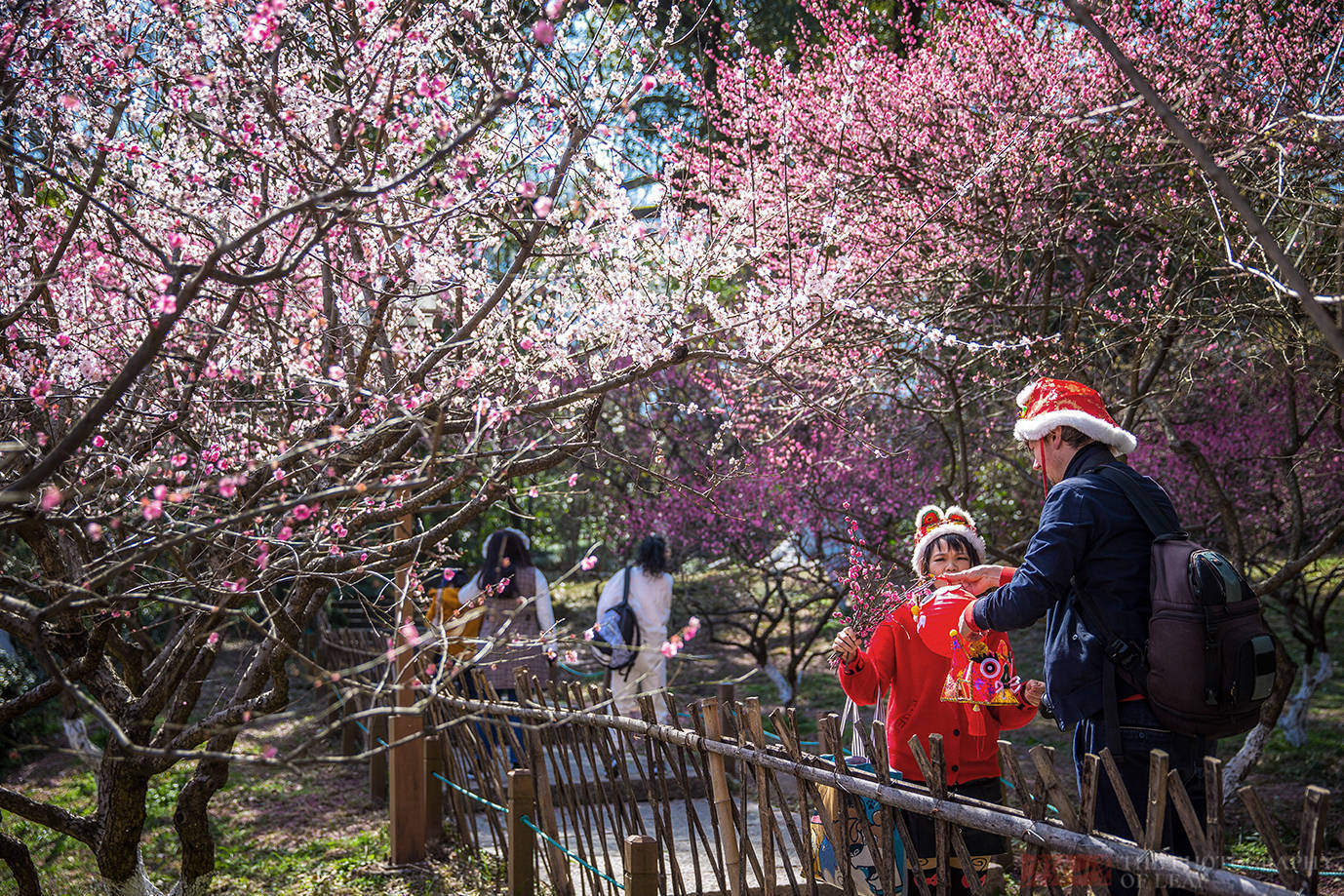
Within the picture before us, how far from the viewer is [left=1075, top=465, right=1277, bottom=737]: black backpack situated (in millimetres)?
2545

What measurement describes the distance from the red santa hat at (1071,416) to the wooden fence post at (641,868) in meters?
1.78

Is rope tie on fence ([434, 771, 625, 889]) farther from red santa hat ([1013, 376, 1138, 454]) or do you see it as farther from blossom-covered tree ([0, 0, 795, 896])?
red santa hat ([1013, 376, 1138, 454])

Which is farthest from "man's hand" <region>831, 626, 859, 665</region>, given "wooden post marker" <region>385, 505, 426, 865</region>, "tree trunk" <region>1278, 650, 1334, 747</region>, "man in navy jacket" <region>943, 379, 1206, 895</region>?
"tree trunk" <region>1278, 650, 1334, 747</region>

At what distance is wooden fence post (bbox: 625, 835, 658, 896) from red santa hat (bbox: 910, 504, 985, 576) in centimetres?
133

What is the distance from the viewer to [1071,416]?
120 inches

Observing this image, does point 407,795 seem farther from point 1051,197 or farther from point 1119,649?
point 1051,197

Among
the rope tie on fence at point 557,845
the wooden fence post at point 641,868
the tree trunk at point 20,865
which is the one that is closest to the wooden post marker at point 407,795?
the rope tie on fence at point 557,845

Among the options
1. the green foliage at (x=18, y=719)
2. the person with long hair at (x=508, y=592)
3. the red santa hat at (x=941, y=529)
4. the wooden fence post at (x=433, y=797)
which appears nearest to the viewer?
the red santa hat at (x=941, y=529)

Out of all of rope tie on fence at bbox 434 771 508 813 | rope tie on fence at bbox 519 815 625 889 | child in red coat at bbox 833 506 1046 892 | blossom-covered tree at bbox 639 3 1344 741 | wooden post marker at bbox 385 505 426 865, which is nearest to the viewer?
child in red coat at bbox 833 506 1046 892

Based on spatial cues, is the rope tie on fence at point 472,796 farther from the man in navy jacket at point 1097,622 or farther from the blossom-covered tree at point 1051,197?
the man in navy jacket at point 1097,622

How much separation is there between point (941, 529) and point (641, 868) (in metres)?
1.54

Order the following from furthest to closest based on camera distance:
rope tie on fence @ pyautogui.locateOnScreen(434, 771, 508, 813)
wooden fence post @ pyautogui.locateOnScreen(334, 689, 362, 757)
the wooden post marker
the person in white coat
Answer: wooden fence post @ pyautogui.locateOnScreen(334, 689, 362, 757), the person in white coat, the wooden post marker, rope tie on fence @ pyautogui.locateOnScreen(434, 771, 508, 813)

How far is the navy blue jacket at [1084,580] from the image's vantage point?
2756 millimetres

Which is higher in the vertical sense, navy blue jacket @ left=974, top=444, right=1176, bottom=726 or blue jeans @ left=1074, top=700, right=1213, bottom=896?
navy blue jacket @ left=974, top=444, right=1176, bottom=726
